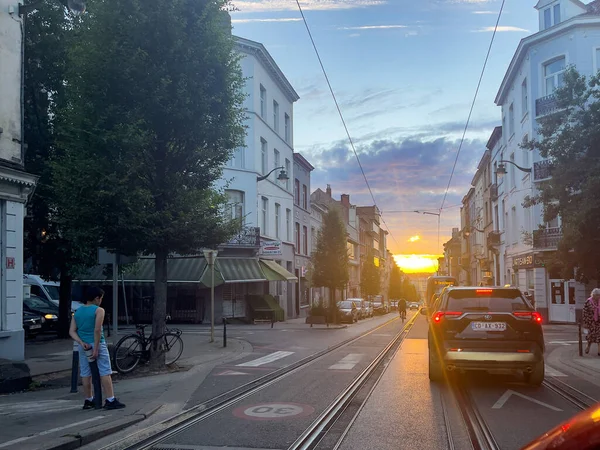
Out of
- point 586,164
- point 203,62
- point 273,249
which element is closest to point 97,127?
point 203,62

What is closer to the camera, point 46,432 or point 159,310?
point 46,432

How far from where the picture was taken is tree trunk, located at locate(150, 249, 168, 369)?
1291 cm

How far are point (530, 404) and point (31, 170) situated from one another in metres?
15.4

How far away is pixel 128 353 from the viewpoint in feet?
40.0

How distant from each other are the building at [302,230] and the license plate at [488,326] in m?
33.4

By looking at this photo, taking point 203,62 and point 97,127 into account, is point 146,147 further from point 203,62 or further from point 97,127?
point 203,62

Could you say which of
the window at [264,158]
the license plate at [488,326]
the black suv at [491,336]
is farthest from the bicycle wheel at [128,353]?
the window at [264,158]

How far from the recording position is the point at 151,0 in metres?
12.3

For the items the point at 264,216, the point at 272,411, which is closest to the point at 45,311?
the point at 264,216

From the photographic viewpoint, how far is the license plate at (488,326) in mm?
9812

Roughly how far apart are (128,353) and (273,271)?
74.9ft

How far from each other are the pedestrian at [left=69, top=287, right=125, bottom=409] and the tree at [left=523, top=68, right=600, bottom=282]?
9.54 m

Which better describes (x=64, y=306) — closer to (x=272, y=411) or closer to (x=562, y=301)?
(x=272, y=411)

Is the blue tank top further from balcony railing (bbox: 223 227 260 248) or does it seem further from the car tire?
balcony railing (bbox: 223 227 260 248)
